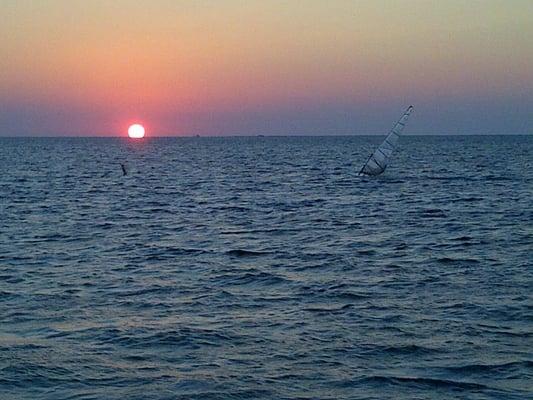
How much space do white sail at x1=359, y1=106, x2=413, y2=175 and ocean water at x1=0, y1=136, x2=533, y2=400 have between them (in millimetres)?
33134

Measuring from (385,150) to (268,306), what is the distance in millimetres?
56470

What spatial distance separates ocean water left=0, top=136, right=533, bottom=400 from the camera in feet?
42.4

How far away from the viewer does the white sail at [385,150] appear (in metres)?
71.6

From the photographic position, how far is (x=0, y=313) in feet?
57.1

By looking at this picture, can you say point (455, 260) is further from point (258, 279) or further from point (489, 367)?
point (489, 367)

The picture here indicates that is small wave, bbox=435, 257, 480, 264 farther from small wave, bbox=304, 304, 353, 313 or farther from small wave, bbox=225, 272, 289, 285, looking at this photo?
small wave, bbox=304, 304, 353, 313

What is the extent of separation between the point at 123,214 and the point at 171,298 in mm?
22856

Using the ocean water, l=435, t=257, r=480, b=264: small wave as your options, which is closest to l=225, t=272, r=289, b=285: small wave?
the ocean water

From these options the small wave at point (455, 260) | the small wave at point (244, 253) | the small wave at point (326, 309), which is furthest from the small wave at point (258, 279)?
the small wave at point (455, 260)

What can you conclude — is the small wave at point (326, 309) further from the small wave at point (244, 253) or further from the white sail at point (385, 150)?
the white sail at point (385, 150)

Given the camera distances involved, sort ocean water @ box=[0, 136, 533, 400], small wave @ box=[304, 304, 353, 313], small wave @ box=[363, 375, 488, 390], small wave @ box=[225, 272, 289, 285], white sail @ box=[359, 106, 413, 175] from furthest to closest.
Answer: white sail @ box=[359, 106, 413, 175] → small wave @ box=[225, 272, 289, 285] → small wave @ box=[304, 304, 353, 313] → ocean water @ box=[0, 136, 533, 400] → small wave @ box=[363, 375, 488, 390]

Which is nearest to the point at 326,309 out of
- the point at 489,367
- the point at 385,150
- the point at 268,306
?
the point at 268,306

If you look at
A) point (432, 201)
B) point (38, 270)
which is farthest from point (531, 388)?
point (432, 201)

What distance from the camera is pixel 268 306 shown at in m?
18.2
